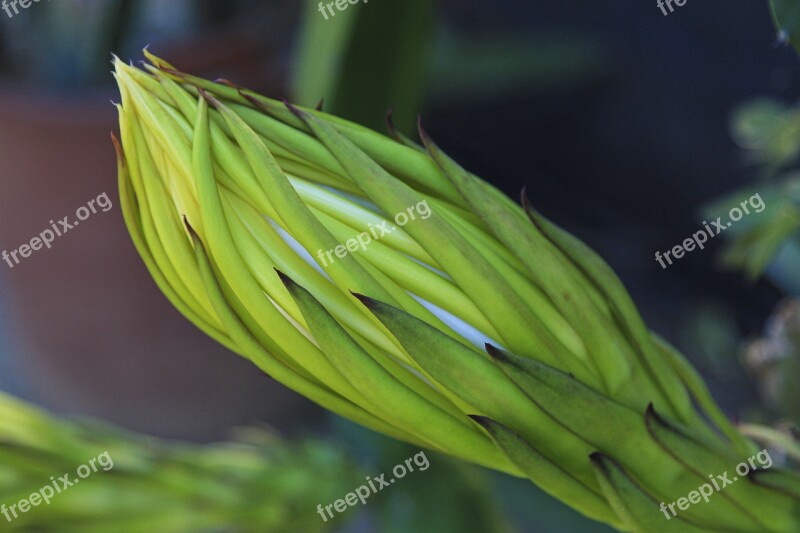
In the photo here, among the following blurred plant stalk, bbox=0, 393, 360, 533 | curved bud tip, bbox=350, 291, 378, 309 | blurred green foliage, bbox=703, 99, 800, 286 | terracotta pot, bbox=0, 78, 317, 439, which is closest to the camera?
curved bud tip, bbox=350, 291, 378, 309

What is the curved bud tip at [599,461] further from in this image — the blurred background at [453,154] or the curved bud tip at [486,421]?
the blurred background at [453,154]

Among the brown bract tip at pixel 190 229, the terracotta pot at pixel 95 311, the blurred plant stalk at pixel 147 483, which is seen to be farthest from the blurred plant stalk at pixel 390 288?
the terracotta pot at pixel 95 311

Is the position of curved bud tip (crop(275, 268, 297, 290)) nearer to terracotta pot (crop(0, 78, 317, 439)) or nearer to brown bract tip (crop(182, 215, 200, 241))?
brown bract tip (crop(182, 215, 200, 241))

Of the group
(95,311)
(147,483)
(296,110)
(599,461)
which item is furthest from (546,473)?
(95,311)

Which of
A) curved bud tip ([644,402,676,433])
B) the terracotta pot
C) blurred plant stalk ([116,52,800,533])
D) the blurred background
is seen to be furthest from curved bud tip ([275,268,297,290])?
the terracotta pot

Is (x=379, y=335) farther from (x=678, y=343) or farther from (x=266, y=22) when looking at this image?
(x=678, y=343)

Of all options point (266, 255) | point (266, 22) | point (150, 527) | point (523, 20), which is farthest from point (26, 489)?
point (523, 20)
